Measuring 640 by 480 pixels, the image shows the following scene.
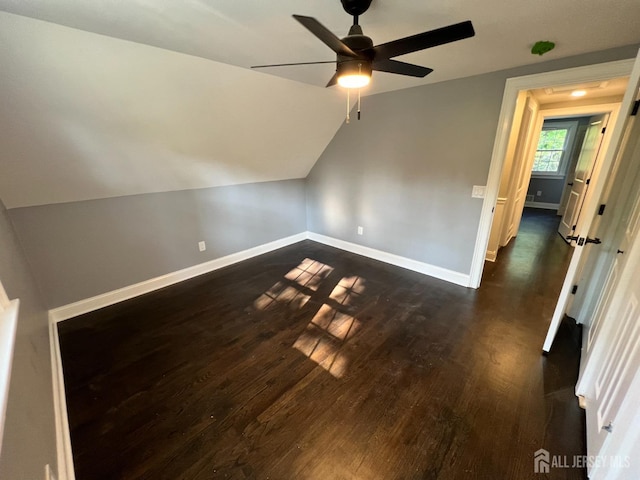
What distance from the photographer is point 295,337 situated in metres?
2.18

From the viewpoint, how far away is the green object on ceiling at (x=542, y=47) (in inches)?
68.0

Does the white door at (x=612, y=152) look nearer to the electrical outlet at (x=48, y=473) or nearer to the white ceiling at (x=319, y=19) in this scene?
the white ceiling at (x=319, y=19)

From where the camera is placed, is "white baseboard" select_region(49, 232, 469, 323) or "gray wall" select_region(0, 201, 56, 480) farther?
"white baseboard" select_region(49, 232, 469, 323)

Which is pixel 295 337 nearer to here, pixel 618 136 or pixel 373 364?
pixel 373 364

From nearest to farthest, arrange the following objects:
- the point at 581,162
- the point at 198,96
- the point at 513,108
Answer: the point at 198,96 → the point at 513,108 → the point at 581,162

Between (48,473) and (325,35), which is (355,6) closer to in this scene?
(325,35)

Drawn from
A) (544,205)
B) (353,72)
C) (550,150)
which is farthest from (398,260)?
(550,150)

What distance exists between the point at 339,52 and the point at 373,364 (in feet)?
6.35

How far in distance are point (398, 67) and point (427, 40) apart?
0.35 meters

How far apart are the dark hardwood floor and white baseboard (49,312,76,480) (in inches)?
2.2

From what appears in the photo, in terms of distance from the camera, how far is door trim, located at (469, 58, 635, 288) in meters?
1.88

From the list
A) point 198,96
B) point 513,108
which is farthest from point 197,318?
point 513,108

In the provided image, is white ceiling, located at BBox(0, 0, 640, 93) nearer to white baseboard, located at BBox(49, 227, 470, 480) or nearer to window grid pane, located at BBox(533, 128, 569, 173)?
white baseboard, located at BBox(49, 227, 470, 480)

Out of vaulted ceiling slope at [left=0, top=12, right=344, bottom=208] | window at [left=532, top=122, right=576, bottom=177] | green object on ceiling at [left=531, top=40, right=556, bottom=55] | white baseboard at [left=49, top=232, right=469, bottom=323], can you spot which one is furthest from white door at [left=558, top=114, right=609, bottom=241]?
vaulted ceiling slope at [left=0, top=12, right=344, bottom=208]
